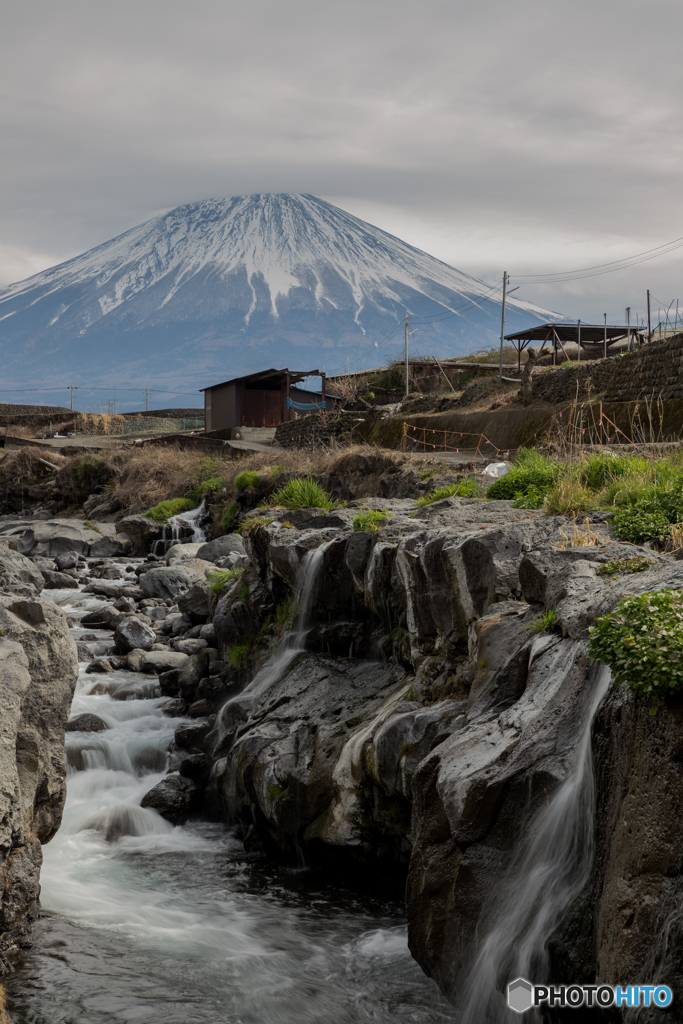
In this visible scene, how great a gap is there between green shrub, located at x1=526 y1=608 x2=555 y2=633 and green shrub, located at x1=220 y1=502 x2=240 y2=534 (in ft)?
66.4

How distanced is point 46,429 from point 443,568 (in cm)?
5070

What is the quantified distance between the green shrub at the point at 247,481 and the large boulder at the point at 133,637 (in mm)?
11457

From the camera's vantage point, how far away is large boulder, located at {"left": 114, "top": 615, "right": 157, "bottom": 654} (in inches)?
553

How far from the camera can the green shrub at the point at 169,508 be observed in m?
29.2

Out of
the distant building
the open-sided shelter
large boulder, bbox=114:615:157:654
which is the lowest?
large boulder, bbox=114:615:157:654

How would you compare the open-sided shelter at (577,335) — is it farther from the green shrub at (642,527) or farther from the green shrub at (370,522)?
the green shrub at (642,527)

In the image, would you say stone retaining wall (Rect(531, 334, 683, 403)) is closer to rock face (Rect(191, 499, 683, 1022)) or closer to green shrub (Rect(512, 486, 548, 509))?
green shrub (Rect(512, 486, 548, 509))

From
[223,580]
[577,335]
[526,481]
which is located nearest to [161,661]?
[223,580]

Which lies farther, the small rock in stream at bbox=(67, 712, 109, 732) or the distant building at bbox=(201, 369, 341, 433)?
the distant building at bbox=(201, 369, 341, 433)

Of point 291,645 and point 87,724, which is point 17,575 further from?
point 291,645

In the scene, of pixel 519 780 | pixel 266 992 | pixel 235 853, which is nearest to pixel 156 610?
pixel 235 853

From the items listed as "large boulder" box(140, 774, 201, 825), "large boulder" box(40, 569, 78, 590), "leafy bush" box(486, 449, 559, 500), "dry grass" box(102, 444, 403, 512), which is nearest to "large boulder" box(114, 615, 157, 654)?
"large boulder" box(140, 774, 201, 825)

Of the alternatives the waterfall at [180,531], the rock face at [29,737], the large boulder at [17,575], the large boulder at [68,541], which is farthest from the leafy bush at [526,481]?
the large boulder at [68,541]

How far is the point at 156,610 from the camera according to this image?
16797 millimetres
